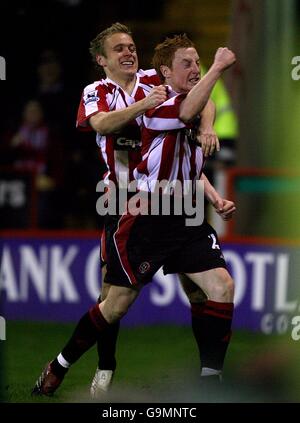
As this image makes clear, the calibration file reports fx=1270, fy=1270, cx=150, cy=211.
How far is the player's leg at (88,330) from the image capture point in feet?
21.6

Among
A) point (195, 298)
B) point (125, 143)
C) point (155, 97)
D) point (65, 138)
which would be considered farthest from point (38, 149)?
point (155, 97)

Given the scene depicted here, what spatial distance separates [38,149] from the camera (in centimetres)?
1093

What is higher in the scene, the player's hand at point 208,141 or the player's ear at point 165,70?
the player's ear at point 165,70

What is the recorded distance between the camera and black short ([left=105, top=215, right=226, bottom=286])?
6.53m

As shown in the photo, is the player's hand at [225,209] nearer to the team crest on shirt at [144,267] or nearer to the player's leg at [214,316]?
the player's leg at [214,316]

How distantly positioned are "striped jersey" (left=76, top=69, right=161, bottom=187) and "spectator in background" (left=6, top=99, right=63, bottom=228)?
4.02 meters

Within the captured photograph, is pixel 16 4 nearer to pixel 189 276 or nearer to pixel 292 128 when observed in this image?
pixel 292 128

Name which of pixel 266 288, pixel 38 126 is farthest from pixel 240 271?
pixel 38 126

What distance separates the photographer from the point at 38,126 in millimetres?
10938

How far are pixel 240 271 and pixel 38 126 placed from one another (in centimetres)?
257

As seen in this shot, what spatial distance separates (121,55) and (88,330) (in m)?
1.47

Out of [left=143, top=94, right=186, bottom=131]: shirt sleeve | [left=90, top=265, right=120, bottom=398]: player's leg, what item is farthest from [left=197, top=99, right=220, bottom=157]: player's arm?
[left=90, top=265, right=120, bottom=398]: player's leg

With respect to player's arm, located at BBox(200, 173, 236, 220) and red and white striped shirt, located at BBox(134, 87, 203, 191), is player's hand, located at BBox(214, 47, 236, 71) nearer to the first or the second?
red and white striped shirt, located at BBox(134, 87, 203, 191)

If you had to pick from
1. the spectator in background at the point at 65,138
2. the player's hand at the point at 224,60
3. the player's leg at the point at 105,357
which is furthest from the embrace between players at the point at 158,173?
A: the spectator in background at the point at 65,138
